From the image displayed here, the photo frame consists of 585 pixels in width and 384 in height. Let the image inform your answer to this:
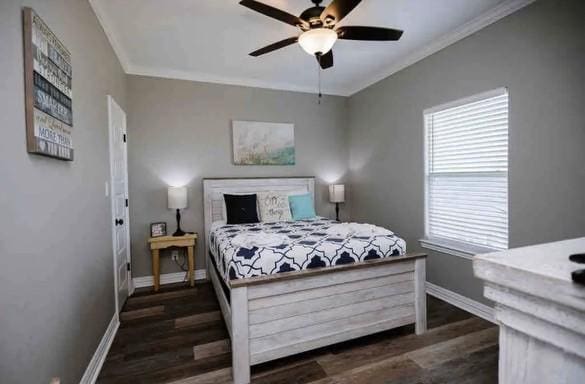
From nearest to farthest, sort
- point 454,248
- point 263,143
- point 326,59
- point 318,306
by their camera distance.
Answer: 1. point 318,306
2. point 326,59
3. point 454,248
4. point 263,143

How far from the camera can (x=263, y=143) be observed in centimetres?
419

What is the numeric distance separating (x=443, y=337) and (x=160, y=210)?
3.36 meters

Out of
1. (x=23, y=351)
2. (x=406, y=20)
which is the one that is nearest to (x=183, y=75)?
(x=406, y=20)

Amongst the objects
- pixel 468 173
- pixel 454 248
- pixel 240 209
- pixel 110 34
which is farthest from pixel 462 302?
pixel 110 34

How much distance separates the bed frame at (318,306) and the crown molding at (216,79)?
2820 mm

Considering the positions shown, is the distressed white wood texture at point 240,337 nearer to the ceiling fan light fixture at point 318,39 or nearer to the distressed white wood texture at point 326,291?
the distressed white wood texture at point 326,291

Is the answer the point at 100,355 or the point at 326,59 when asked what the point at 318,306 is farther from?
the point at 326,59

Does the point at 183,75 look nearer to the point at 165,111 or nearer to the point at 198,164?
the point at 165,111

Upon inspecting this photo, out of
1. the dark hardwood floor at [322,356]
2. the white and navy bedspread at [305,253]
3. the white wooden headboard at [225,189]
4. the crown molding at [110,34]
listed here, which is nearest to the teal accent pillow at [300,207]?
the white wooden headboard at [225,189]

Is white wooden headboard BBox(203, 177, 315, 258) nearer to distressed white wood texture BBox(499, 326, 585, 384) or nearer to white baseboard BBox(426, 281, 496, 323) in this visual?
white baseboard BBox(426, 281, 496, 323)

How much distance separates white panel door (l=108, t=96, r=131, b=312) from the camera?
2.69m

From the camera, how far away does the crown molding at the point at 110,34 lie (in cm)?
229

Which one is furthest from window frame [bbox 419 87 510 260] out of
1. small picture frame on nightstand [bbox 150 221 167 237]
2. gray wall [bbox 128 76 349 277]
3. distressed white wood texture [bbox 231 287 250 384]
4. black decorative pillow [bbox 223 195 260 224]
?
small picture frame on nightstand [bbox 150 221 167 237]

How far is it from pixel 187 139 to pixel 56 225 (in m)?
2.49
